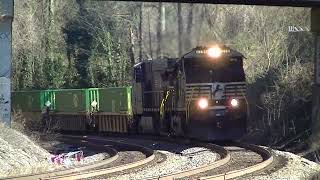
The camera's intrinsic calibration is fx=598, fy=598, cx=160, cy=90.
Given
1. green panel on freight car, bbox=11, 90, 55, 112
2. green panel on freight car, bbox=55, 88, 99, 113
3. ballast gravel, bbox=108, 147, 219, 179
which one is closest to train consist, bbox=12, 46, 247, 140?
green panel on freight car, bbox=55, 88, 99, 113

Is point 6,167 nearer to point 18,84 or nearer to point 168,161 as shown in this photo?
point 168,161

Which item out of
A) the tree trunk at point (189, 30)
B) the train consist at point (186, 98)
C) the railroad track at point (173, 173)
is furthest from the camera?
the tree trunk at point (189, 30)

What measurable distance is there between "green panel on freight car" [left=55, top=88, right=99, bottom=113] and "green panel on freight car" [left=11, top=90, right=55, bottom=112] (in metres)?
0.47

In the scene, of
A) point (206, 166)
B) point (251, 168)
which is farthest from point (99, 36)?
point (251, 168)

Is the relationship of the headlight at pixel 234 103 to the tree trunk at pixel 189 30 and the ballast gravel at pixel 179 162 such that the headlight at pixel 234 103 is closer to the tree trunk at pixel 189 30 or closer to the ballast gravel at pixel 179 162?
the ballast gravel at pixel 179 162

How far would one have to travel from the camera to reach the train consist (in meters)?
20.2

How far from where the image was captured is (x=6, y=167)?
12945 mm

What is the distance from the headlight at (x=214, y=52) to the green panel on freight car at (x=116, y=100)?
31.7 ft

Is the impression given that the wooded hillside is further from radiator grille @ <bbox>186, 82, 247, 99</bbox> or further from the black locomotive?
radiator grille @ <bbox>186, 82, 247, 99</bbox>

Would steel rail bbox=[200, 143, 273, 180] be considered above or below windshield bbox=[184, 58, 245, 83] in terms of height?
below

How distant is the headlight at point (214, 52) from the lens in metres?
20.9

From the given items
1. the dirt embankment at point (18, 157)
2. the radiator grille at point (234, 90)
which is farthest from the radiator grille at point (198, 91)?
the dirt embankment at point (18, 157)

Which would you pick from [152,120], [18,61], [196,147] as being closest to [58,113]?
[18,61]

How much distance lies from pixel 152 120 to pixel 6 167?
1340 centimetres
